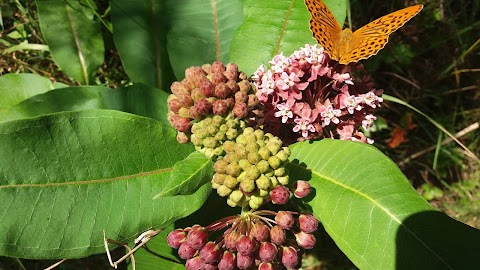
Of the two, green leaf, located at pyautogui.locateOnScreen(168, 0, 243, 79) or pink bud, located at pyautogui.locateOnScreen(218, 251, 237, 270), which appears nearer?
pink bud, located at pyautogui.locateOnScreen(218, 251, 237, 270)

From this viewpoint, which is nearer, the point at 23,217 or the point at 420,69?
the point at 23,217

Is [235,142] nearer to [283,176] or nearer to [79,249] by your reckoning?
[283,176]

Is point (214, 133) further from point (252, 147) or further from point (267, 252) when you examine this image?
point (267, 252)

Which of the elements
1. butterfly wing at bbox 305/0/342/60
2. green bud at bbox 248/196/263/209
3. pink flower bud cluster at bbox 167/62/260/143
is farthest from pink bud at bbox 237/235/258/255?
butterfly wing at bbox 305/0/342/60

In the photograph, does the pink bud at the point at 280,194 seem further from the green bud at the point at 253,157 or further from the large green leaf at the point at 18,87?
the large green leaf at the point at 18,87

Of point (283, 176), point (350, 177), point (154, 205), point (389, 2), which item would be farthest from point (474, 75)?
point (154, 205)

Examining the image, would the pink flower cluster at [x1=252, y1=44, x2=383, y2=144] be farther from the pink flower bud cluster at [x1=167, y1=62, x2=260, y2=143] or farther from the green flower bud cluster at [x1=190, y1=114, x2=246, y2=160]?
the green flower bud cluster at [x1=190, y1=114, x2=246, y2=160]
